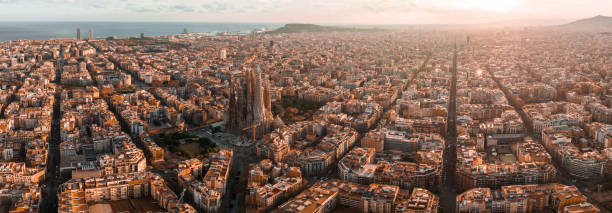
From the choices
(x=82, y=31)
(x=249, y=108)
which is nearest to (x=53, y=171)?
(x=249, y=108)

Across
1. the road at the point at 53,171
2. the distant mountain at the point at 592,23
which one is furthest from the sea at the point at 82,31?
the distant mountain at the point at 592,23

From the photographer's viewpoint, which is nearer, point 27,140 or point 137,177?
point 137,177

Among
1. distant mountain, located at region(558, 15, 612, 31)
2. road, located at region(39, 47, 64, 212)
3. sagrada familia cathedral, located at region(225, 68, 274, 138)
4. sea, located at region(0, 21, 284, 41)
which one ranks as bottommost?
road, located at region(39, 47, 64, 212)

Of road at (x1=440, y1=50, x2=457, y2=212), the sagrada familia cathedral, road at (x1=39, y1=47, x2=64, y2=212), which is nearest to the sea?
road at (x1=39, y1=47, x2=64, y2=212)

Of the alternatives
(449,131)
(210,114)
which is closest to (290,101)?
(210,114)

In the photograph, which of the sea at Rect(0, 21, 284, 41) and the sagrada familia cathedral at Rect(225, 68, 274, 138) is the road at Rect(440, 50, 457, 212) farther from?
the sea at Rect(0, 21, 284, 41)

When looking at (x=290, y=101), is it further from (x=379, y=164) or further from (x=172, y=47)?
(x=172, y=47)

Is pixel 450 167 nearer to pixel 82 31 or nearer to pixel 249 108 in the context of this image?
pixel 249 108
